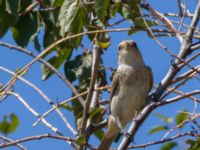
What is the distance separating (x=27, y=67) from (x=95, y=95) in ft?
1.80

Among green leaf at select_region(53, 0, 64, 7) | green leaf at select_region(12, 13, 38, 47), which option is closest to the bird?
green leaf at select_region(12, 13, 38, 47)

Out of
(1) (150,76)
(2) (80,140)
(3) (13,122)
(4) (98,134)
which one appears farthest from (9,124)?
(1) (150,76)

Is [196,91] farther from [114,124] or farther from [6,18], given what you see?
[114,124]

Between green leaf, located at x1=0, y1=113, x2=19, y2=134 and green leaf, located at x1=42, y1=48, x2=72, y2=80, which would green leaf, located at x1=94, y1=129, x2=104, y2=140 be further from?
green leaf, located at x1=0, y1=113, x2=19, y2=134

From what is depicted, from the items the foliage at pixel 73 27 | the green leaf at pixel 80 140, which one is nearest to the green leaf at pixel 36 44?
the foliage at pixel 73 27

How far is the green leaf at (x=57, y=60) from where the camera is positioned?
381cm

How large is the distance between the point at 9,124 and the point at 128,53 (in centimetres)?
237

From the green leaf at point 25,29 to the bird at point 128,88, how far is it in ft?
2.73

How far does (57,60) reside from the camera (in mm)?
Answer: 3822

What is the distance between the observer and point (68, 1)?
3373mm

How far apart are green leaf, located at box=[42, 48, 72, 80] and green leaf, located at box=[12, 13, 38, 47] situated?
21cm

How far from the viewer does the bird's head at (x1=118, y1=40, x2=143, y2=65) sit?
464 cm

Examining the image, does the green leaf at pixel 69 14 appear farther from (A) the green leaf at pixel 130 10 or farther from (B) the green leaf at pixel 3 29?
(B) the green leaf at pixel 3 29

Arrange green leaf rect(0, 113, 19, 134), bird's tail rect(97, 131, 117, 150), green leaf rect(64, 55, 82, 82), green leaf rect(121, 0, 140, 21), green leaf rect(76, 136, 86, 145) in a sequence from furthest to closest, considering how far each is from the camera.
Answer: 1. bird's tail rect(97, 131, 117, 150)
2. green leaf rect(64, 55, 82, 82)
3. green leaf rect(121, 0, 140, 21)
4. green leaf rect(76, 136, 86, 145)
5. green leaf rect(0, 113, 19, 134)
